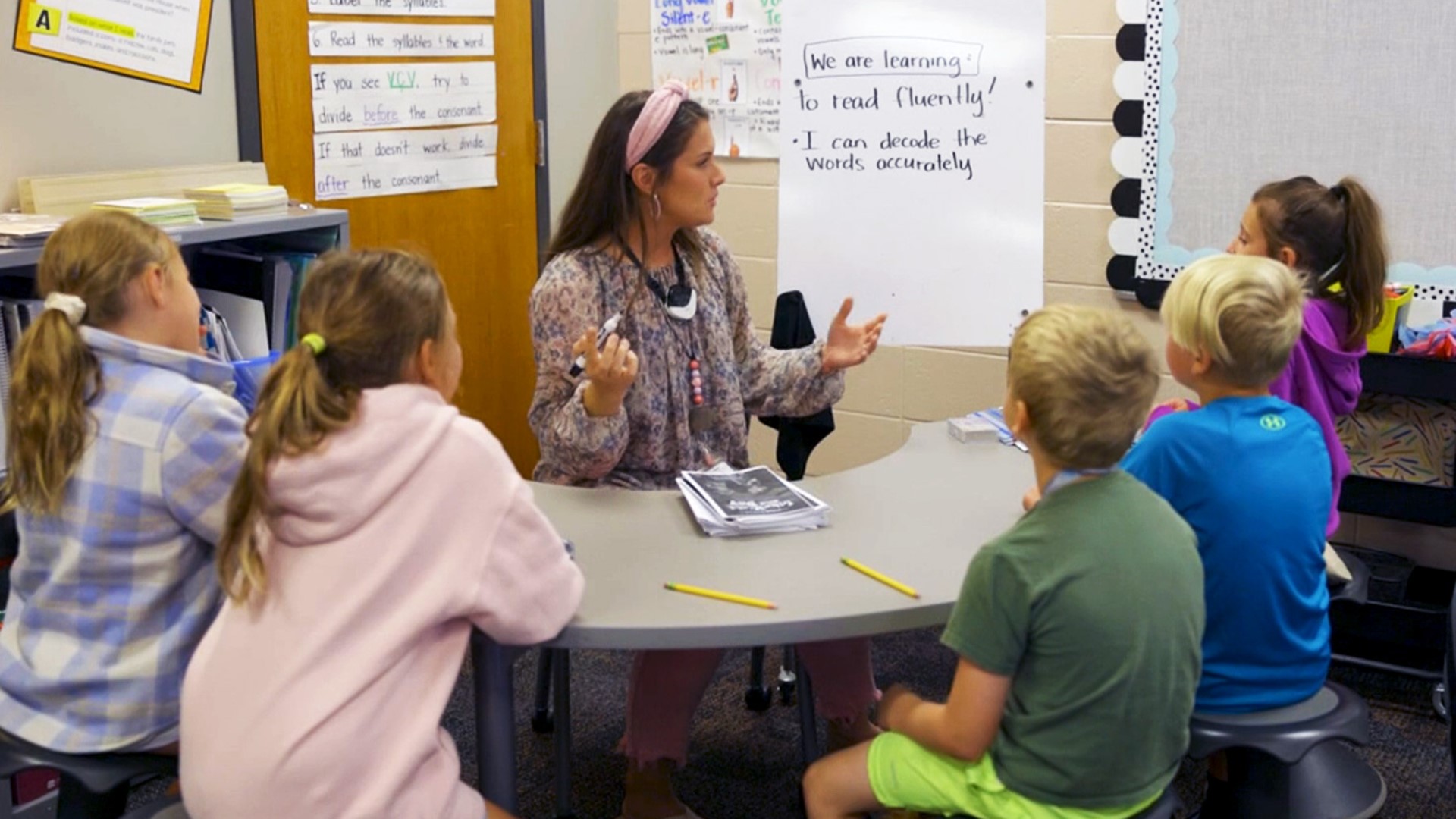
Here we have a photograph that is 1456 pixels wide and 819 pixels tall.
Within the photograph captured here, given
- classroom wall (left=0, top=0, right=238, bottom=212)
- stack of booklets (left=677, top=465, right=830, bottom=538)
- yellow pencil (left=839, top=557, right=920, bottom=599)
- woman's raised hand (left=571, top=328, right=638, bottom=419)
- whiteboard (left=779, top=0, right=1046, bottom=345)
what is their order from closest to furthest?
yellow pencil (left=839, top=557, right=920, bottom=599)
stack of booklets (left=677, top=465, right=830, bottom=538)
woman's raised hand (left=571, top=328, right=638, bottom=419)
classroom wall (left=0, top=0, right=238, bottom=212)
whiteboard (left=779, top=0, right=1046, bottom=345)

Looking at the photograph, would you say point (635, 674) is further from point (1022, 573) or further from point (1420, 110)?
point (1420, 110)

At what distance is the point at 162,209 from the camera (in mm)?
2598

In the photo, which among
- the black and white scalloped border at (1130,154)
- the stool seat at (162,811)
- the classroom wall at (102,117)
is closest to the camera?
the stool seat at (162,811)

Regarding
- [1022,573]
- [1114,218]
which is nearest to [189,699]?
[1022,573]

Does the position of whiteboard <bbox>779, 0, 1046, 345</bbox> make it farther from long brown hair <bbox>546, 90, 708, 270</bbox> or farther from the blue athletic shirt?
the blue athletic shirt

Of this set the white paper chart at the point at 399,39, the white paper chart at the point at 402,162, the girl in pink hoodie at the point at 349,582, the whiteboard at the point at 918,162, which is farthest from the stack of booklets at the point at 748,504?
the white paper chart at the point at 399,39

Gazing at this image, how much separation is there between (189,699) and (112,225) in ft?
2.00

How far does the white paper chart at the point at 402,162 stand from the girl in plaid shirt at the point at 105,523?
1670 mm

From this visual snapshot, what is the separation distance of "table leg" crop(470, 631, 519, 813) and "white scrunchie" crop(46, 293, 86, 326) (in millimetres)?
604

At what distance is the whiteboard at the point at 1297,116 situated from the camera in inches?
119

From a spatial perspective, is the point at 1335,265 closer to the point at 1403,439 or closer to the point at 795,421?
the point at 1403,439

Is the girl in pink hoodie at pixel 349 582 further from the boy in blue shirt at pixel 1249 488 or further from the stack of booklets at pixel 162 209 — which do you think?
the stack of booklets at pixel 162 209

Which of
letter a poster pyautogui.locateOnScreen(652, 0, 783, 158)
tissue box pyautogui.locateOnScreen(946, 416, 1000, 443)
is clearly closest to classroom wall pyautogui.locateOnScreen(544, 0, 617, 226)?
letter a poster pyautogui.locateOnScreen(652, 0, 783, 158)

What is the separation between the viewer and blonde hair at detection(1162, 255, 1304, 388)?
5.89ft
